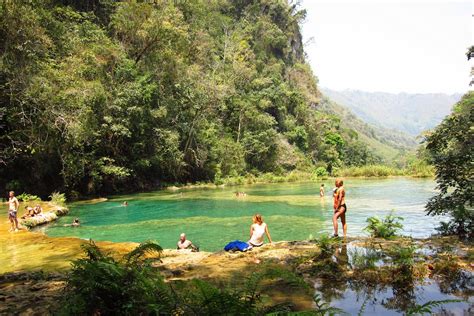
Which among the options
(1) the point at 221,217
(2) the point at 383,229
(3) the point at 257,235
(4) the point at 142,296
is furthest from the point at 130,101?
(4) the point at 142,296

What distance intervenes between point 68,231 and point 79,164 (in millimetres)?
12589

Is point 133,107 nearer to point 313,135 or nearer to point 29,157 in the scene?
point 29,157

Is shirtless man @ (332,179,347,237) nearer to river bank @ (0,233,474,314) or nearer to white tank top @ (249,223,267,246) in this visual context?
river bank @ (0,233,474,314)

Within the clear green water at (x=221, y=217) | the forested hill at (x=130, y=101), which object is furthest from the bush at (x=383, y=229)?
the forested hill at (x=130, y=101)

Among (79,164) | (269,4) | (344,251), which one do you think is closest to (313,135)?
(269,4)

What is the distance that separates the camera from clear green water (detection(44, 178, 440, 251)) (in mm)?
17156

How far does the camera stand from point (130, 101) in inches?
1299

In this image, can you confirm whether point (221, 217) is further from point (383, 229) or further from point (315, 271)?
point (315, 271)

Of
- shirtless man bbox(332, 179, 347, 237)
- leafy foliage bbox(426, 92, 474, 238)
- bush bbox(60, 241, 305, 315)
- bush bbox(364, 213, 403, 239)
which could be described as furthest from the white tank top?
bush bbox(60, 241, 305, 315)

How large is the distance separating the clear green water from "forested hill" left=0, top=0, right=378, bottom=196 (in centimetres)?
537

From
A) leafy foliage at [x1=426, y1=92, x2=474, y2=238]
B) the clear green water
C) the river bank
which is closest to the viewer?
the river bank

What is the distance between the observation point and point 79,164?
29750 mm

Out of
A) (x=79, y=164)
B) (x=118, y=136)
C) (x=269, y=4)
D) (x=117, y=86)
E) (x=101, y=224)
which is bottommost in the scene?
(x=101, y=224)

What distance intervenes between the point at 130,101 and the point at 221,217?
16076 mm
